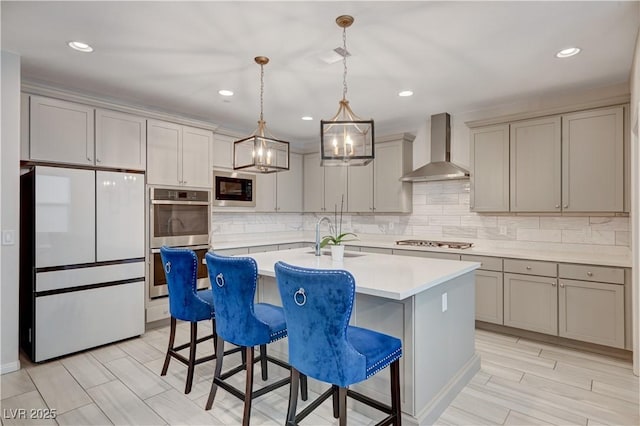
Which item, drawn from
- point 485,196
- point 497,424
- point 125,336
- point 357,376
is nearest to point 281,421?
point 357,376

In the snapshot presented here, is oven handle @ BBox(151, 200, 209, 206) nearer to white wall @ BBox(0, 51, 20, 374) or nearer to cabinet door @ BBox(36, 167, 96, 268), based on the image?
cabinet door @ BBox(36, 167, 96, 268)

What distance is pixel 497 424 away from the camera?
85.8 inches

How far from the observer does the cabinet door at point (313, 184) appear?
578 centimetres

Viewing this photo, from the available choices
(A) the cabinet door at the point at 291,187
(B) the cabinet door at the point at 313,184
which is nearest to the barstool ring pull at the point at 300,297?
(A) the cabinet door at the point at 291,187

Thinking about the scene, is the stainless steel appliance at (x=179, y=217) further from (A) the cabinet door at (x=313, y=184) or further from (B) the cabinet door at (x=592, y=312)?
(B) the cabinet door at (x=592, y=312)

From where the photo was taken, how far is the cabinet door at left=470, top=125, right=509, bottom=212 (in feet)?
13.0

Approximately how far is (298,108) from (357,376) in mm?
3344

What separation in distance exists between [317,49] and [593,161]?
111 inches

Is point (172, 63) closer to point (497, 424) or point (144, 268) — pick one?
point (144, 268)

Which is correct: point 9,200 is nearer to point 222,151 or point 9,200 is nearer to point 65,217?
point 65,217

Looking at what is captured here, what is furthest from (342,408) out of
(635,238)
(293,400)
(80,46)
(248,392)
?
(80,46)

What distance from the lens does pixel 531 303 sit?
3.54 metres

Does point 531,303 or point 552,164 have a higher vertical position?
point 552,164

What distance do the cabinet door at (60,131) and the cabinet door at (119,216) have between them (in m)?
0.26
